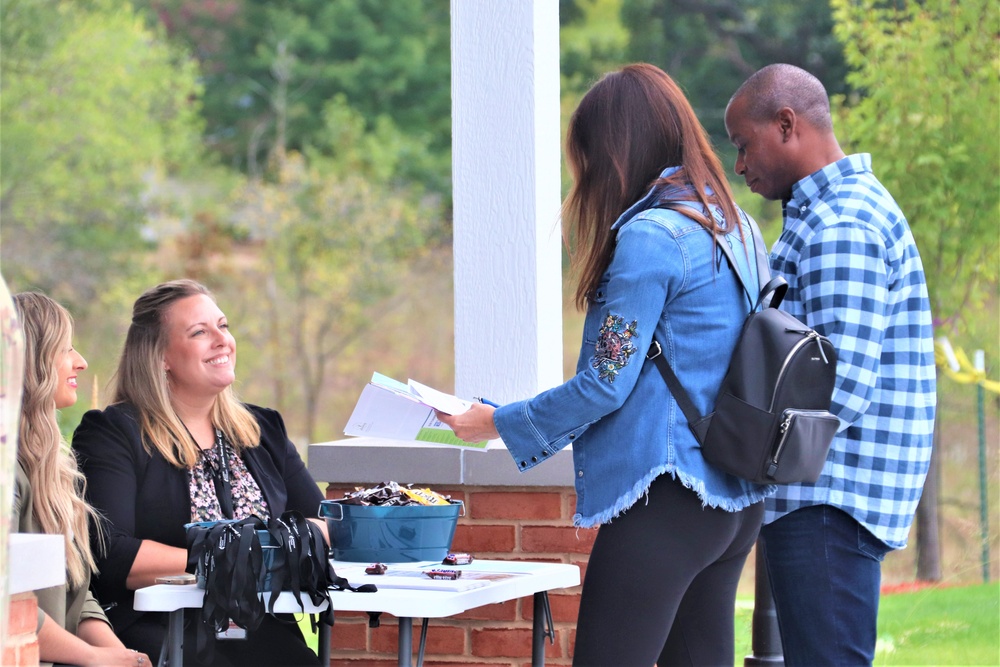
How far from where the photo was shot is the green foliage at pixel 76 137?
13906 mm

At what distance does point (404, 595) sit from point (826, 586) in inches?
29.5

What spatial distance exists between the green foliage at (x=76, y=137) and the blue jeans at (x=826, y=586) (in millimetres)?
12957

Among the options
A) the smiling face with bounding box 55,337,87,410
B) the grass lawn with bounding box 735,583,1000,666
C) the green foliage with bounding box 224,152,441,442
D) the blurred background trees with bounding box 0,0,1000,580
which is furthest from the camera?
the green foliage with bounding box 224,152,441,442

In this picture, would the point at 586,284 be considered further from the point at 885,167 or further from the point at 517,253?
the point at 885,167

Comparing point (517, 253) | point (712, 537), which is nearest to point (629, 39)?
point (517, 253)

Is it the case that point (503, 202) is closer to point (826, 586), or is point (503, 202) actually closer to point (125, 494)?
point (125, 494)

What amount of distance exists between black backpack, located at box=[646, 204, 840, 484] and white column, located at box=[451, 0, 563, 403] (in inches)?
37.3

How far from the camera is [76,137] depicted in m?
14.4

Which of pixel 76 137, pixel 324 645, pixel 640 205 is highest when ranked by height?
pixel 76 137

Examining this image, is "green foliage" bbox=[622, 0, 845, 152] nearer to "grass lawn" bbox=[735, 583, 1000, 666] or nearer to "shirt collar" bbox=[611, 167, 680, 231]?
"grass lawn" bbox=[735, 583, 1000, 666]

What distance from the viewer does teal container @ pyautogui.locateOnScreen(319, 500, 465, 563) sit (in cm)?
245

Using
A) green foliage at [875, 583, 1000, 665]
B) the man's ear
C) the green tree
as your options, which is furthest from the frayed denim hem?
the green tree

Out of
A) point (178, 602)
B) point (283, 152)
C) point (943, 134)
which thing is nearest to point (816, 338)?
point (178, 602)

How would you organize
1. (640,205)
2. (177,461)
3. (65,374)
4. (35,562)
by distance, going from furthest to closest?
(177,461) → (65,374) → (640,205) → (35,562)
